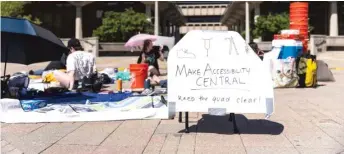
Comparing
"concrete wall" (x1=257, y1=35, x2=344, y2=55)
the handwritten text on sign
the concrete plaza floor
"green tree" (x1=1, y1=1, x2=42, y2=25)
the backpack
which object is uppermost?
"green tree" (x1=1, y1=1, x2=42, y2=25)

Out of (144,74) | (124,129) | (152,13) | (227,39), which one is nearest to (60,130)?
(124,129)

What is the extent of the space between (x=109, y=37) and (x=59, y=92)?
31.9 metres

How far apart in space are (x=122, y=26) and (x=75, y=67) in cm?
3013

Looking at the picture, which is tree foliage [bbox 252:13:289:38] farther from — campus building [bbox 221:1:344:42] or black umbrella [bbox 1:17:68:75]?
black umbrella [bbox 1:17:68:75]

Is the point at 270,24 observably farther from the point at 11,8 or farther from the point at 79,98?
the point at 79,98

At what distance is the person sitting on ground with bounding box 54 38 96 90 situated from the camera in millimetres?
10461

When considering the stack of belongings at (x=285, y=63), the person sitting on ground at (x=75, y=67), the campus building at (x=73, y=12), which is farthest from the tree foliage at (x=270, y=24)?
the person sitting on ground at (x=75, y=67)

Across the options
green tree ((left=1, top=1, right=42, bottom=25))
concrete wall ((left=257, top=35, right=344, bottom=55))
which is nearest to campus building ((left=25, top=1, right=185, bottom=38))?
green tree ((left=1, top=1, right=42, bottom=25))

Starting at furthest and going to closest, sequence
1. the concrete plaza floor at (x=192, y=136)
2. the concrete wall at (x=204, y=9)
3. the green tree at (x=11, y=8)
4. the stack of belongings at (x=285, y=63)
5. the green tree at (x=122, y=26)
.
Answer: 1. the concrete wall at (x=204, y=9)
2. the green tree at (x=122, y=26)
3. the green tree at (x=11, y=8)
4. the stack of belongings at (x=285, y=63)
5. the concrete plaza floor at (x=192, y=136)

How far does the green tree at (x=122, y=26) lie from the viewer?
40344mm

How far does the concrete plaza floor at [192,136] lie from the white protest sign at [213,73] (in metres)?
0.46

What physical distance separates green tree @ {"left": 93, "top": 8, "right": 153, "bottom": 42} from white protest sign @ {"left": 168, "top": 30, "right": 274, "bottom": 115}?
3390 centimetres

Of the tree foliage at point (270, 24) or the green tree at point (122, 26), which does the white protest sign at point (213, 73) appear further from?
the tree foliage at point (270, 24)

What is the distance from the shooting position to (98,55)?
38.8m
